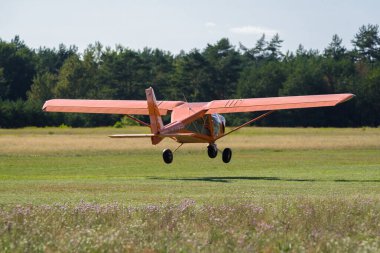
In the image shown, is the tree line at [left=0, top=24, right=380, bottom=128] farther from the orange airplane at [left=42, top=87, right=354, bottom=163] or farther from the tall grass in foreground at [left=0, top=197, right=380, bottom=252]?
the tall grass in foreground at [left=0, top=197, right=380, bottom=252]

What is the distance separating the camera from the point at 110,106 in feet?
117

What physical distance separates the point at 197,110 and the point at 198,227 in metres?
18.0

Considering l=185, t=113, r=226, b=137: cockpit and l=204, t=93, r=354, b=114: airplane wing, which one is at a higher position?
l=204, t=93, r=354, b=114: airplane wing

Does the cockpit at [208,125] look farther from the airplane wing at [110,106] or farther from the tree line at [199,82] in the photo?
the tree line at [199,82]

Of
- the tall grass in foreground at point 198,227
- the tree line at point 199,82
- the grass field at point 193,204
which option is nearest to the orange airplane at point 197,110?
the grass field at point 193,204

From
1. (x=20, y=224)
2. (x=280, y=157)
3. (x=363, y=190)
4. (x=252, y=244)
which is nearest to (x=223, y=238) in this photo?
(x=252, y=244)

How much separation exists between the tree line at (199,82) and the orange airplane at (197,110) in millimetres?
58798

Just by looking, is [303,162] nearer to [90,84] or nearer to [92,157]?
[92,157]

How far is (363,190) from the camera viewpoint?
79.8 feet

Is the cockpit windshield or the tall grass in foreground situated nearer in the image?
the tall grass in foreground

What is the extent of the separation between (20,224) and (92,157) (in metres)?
30.5

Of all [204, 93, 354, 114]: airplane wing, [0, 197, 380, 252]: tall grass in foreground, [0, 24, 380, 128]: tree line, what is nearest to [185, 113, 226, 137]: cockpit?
[204, 93, 354, 114]: airplane wing

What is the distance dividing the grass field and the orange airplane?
4.52 feet

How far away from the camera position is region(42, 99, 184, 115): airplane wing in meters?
35.1
